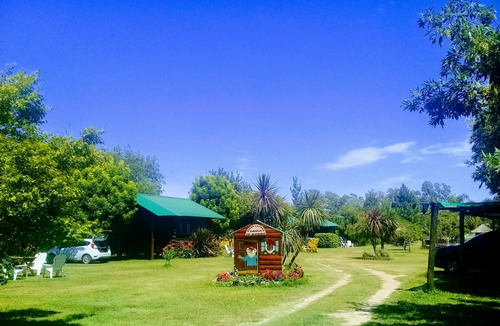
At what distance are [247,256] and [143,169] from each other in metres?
64.5

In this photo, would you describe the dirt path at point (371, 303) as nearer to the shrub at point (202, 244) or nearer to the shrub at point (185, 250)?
the shrub at point (202, 244)

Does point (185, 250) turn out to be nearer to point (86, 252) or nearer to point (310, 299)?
point (86, 252)

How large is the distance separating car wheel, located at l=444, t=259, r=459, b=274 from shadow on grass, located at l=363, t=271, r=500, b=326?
8.78 ft

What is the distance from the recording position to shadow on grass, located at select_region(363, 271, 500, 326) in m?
9.35

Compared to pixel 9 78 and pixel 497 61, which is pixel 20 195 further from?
pixel 9 78

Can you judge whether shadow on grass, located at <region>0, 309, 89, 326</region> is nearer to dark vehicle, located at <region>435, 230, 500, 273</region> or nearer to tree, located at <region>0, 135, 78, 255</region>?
tree, located at <region>0, 135, 78, 255</region>

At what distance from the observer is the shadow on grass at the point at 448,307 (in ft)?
30.7

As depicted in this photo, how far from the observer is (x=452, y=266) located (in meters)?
18.5

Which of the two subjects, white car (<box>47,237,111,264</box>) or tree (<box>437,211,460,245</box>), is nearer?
white car (<box>47,237,111,264</box>)

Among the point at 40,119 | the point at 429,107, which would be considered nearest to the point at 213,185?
the point at 40,119

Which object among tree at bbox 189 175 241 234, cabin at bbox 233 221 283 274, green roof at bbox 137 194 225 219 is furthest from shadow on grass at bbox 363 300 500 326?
tree at bbox 189 175 241 234

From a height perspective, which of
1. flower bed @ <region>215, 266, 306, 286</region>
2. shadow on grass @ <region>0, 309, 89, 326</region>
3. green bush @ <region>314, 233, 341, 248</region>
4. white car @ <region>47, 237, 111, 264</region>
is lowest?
green bush @ <region>314, 233, 341, 248</region>

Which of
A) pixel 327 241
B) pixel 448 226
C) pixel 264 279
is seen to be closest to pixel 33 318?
pixel 264 279

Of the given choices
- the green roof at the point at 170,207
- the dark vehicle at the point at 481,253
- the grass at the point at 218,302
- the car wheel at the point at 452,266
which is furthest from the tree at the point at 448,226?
the grass at the point at 218,302
